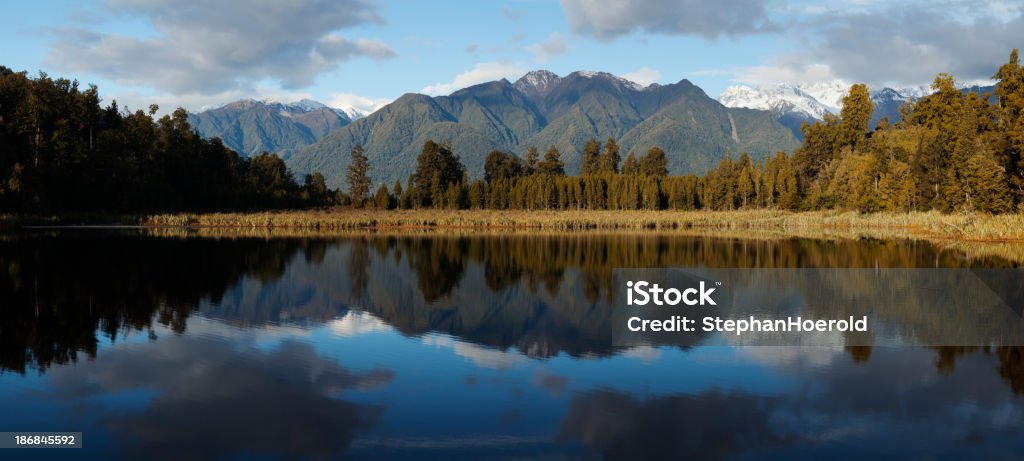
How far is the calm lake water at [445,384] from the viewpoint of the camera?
799 cm

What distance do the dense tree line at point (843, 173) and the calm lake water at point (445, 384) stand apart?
43.4 meters

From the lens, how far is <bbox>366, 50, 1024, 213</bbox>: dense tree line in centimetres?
4972

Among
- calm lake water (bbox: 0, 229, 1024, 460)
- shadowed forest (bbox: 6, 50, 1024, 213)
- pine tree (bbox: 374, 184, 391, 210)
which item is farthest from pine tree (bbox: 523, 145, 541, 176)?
calm lake water (bbox: 0, 229, 1024, 460)

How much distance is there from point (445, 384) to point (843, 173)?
3079 inches

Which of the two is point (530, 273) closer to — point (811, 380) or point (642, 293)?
point (642, 293)

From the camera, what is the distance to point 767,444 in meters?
7.98

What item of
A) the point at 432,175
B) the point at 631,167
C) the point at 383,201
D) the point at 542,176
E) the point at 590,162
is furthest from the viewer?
the point at 631,167

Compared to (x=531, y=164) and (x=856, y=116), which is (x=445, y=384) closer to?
(x=856, y=116)

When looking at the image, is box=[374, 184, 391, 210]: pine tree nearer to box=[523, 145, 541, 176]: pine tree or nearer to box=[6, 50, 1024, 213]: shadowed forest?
box=[6, 50, 1024, 213]: shadowed forest

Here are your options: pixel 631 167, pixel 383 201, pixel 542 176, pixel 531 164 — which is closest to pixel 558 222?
pixel 383 201

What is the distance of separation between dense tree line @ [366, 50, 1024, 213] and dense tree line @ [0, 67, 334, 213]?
871 inches

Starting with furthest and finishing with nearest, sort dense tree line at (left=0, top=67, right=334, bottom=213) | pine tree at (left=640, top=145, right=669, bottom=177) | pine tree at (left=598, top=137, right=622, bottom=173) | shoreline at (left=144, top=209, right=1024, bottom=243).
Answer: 1. pine tree at (left=598, top=137, right=622, bottom=173)
2. pine tree at (left=640, top=145, right=669, bottom=177)
3. shoreline at (left=144, top=209, right=1024, bottom=243)
4. dense tree line at (left=0, top=67, right=334, bottom=213)

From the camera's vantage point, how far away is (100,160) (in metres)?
68.7

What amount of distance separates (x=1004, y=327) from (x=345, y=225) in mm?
60700
